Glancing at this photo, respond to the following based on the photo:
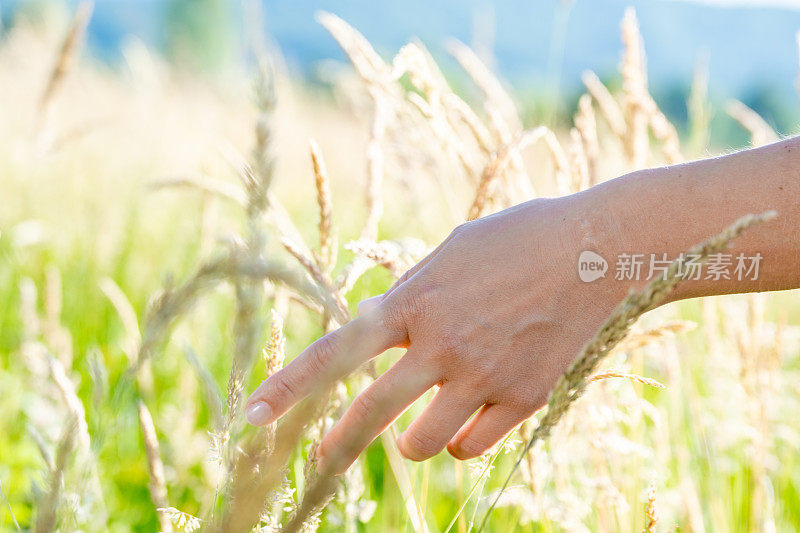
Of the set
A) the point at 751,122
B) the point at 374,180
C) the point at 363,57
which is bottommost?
the point at 374,180

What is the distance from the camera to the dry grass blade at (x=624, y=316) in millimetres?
484

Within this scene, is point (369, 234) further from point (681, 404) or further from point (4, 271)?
point (4, 271)

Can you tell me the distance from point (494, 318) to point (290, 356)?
139 centimetres

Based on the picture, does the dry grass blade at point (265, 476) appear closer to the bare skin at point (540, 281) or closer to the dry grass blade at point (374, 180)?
the bare skin at point (540, 281)

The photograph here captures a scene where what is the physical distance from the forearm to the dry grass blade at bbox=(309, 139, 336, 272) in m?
0.37

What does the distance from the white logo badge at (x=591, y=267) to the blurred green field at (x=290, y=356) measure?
246 millimetres

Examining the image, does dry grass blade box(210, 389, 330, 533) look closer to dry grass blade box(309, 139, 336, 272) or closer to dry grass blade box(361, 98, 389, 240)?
dry grass blade box(309, 139, 336, 272)

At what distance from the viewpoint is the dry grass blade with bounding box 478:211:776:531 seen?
484mm

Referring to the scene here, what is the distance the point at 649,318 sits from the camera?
76.2 inches

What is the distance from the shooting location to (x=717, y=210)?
0.80 meters

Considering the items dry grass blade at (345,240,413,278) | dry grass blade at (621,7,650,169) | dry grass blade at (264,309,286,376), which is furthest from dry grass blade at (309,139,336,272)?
dry grass blade at (621,7,650,169)

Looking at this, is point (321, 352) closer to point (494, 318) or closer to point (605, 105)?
point (494, 318)

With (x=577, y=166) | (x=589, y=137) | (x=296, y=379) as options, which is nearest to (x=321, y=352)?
(x=296, y=379)

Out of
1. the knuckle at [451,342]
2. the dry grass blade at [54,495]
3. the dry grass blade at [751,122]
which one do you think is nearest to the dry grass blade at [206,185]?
the knuckle at [451,342]
